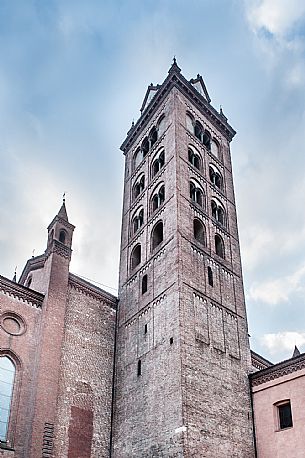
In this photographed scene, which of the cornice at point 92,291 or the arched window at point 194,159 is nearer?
the cornice at point 92,291

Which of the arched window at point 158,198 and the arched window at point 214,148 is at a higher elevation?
the arched window at point 214,148

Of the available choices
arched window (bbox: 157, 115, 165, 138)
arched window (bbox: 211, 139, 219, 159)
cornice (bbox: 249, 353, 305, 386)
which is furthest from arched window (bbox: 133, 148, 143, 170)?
cornice (bbox: 249, 353, 305, 386)

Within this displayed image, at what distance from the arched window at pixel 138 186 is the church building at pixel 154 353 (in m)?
2.12

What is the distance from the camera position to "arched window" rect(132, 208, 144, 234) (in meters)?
29.5

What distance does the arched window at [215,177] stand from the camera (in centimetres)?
3078

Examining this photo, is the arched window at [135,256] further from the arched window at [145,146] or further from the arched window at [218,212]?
the arched window at [145,146]

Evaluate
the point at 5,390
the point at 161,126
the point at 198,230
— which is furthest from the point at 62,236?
the point at 161,126

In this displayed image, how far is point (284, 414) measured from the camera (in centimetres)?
2061

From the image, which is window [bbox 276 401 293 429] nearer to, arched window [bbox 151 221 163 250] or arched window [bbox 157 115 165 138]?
arched window [bbox 151 221 163 250]

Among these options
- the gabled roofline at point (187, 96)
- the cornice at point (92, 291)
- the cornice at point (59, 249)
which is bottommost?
the cornice at point (92, 291)

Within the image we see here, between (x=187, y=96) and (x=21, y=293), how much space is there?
17.2 m

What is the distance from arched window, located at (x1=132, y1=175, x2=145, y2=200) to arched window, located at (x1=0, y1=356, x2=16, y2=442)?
46.5 feet

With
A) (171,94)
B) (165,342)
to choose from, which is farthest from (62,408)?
(171,94)

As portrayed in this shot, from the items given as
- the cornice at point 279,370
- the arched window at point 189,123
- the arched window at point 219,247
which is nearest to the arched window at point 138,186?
the arched window at point 189,123
